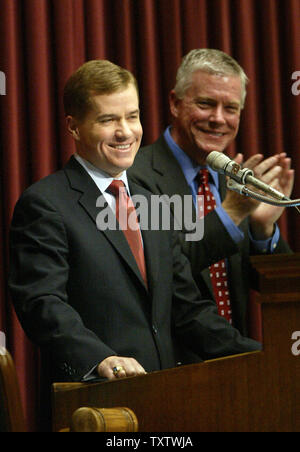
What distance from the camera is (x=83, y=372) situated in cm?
155

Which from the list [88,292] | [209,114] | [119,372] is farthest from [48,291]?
[209,114]

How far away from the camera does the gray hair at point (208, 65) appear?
2402 millimetres

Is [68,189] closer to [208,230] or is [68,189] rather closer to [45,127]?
[208,230]

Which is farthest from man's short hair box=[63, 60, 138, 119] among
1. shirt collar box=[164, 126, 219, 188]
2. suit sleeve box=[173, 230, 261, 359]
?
shirt collar box=[164, 126, 219, 188]

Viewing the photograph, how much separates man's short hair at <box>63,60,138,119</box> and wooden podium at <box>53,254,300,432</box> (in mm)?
807

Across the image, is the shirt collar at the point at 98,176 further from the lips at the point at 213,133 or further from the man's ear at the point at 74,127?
the lips at the point at 213,133

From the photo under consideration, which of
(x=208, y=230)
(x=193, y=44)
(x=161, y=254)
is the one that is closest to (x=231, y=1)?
(x=193, y=44)

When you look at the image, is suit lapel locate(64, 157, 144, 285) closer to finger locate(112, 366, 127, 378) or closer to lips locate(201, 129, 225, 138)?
finger locate(112, 366, 127, 378)

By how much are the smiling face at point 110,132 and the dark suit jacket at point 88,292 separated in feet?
0.19

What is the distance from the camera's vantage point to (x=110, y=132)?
1.87 meters

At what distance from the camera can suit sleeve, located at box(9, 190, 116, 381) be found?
156 cm

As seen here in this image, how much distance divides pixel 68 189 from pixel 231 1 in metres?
1.52

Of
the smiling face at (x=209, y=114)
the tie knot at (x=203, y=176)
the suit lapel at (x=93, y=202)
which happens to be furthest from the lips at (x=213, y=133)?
the suit lapel at (x=93, y=202)

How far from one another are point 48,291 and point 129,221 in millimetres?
318
